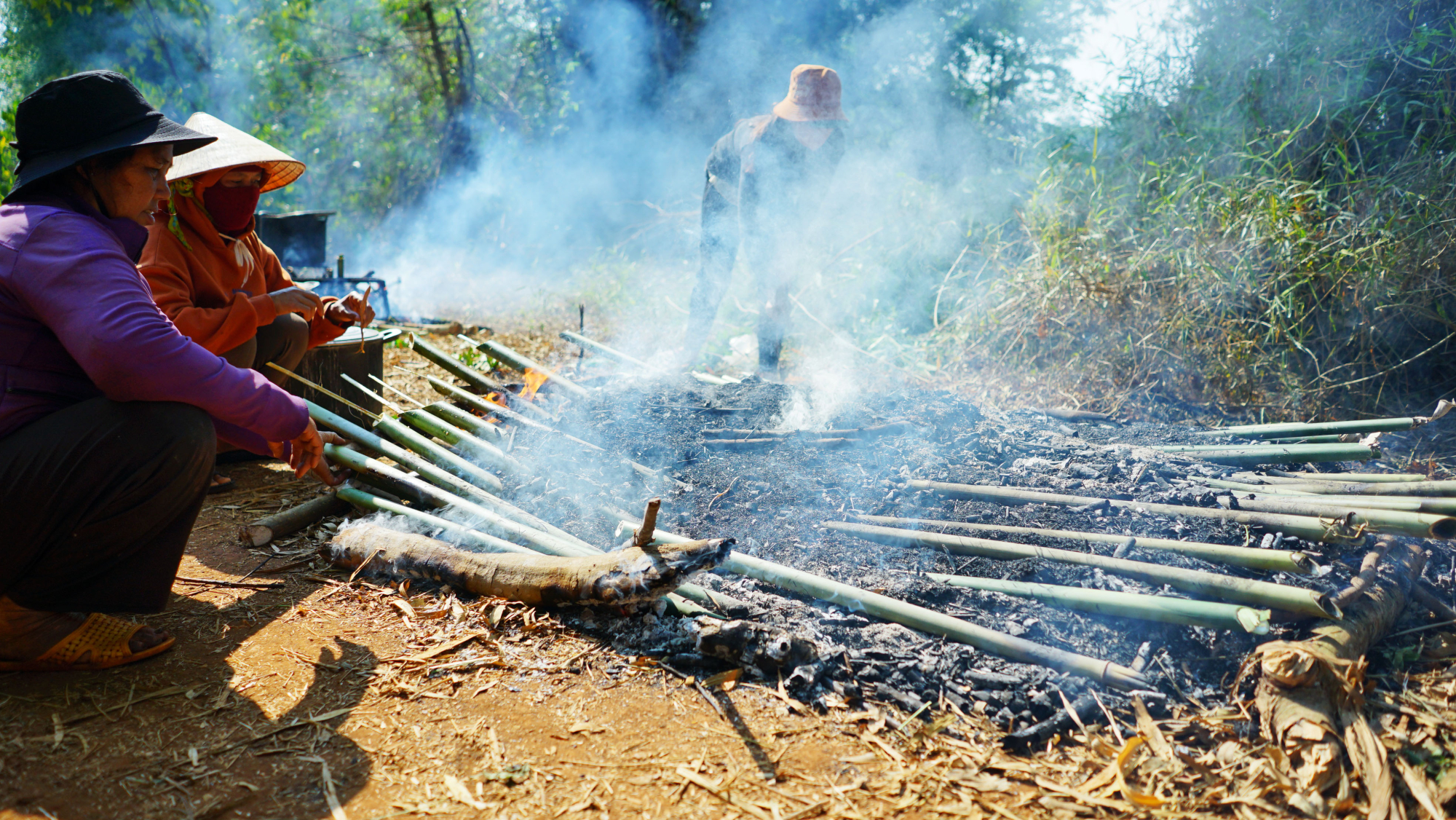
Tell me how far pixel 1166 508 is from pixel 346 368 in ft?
13.8

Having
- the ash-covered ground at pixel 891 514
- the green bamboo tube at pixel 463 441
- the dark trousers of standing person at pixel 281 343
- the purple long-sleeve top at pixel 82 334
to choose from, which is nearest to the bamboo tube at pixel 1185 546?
the ash-covered ground at pixel 891 514

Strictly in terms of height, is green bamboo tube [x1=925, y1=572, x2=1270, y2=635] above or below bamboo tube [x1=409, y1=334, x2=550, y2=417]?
above

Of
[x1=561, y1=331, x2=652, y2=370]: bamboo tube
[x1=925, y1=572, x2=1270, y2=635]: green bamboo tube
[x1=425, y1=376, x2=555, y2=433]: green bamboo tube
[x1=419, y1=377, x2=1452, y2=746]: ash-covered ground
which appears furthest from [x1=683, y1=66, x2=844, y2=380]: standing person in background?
[x1=925, y1=572, x2=1270, y2=635]: green bamboo tube

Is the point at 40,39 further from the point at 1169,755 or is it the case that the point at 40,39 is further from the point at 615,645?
the point at 1169,755

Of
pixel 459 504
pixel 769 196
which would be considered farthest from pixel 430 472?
pixel 769 196

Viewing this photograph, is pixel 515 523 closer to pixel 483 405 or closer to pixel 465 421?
pixel 465 421

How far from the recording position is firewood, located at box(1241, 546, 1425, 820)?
1847 millimetres

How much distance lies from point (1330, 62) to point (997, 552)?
4881 millimetres

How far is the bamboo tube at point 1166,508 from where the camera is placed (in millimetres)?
2566

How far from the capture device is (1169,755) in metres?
1.99

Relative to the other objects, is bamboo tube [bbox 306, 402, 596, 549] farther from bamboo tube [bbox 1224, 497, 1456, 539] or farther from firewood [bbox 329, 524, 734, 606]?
bamboo tube [bbox 1224, 497, 1456, 539]

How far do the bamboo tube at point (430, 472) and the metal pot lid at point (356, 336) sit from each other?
610 millimetres

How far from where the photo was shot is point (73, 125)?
6.62 feet

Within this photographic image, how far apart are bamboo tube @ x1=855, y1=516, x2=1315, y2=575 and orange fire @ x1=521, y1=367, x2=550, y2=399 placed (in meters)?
2.48
